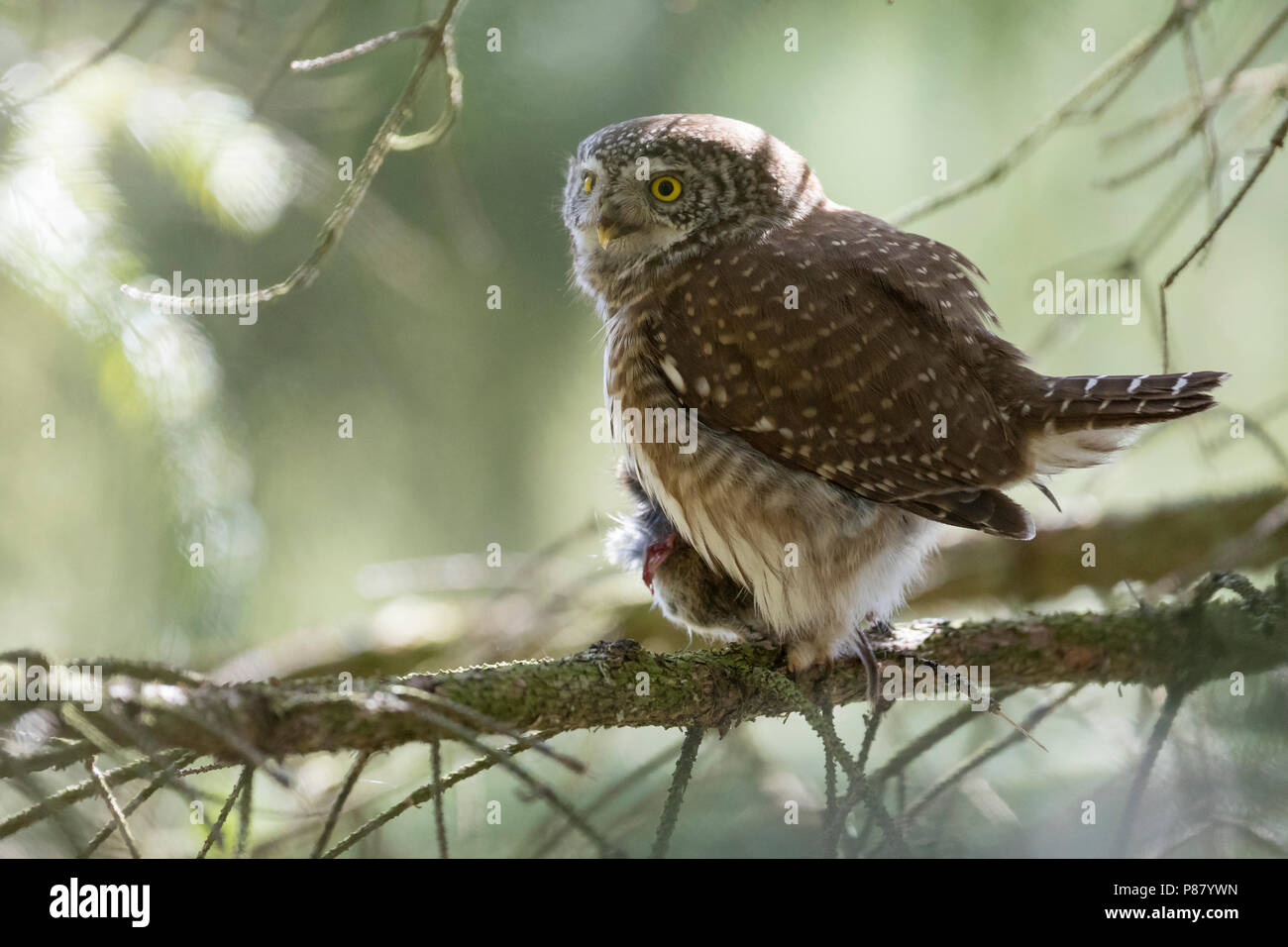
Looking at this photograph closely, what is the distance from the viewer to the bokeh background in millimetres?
2107

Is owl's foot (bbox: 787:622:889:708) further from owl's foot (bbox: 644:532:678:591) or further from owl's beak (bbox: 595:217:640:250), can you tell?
owl's beak (bbox: 595:217:640:250)

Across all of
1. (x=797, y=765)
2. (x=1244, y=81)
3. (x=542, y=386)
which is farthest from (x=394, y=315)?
(x=1244, y=81)

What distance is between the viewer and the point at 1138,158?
3.71 m

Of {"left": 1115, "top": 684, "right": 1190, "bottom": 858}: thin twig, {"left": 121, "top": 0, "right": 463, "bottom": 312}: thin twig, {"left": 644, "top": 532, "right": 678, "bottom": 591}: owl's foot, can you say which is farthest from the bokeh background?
{"left": 121, "top": 0, "right": 463, "bottom": 312}: thin twig

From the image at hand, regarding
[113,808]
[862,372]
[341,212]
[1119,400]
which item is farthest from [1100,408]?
[113,808]

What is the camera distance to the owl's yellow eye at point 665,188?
2.79 meters

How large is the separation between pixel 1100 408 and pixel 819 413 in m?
0.57

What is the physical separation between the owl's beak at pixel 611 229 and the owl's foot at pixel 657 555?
2.69ft

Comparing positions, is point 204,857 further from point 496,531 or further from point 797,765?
point 496,531

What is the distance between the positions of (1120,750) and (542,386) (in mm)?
2077

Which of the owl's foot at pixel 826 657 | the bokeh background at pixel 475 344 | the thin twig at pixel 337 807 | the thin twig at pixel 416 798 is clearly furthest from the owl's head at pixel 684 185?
the thin twig at pixel 337 807

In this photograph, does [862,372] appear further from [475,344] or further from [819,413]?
[475,344]

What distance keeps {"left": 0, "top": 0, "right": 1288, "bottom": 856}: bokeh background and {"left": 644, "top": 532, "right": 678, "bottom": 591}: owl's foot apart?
0.31 meters

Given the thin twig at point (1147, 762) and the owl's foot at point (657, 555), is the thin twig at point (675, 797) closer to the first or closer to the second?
the thin twig at point (1147, 762)
